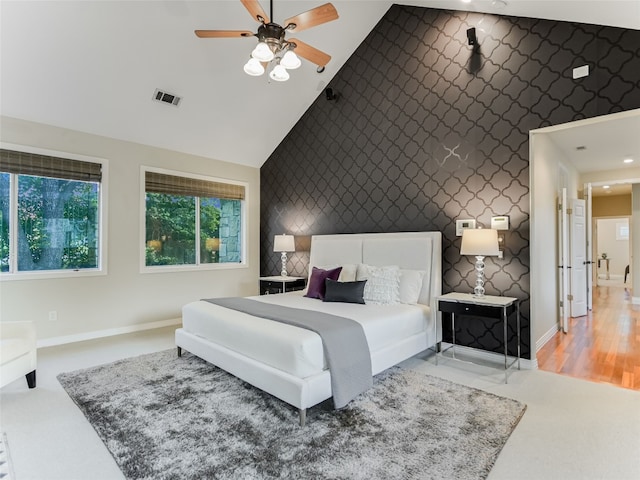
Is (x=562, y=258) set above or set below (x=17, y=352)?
above

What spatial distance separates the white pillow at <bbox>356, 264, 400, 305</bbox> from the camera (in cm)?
389

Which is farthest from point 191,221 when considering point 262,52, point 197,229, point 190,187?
point 262,52

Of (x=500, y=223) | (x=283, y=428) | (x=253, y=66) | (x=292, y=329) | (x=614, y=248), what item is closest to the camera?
(x=283, y=428)

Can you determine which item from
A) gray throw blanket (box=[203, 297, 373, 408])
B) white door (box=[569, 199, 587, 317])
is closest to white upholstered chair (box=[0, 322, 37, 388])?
gray throw blanket (box=[203, 297, 373, 408])

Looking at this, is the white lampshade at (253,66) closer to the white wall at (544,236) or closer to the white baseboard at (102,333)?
the white wall at (544,236)

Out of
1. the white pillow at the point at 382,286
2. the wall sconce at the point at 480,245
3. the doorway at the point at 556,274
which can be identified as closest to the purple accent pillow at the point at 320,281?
the white pillow at the point at 382,286

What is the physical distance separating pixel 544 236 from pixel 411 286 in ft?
6.12

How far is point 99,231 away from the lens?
15.6ft

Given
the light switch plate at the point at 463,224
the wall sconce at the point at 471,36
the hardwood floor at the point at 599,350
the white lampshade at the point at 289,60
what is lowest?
the hardwood floor at the point at 599,350

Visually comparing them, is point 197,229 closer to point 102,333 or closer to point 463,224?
point 102,333

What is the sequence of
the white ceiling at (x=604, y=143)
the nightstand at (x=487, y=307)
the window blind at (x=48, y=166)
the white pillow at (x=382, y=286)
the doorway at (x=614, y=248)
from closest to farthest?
the nightstand at (x=487, y=307)
the white ceiling at (x=604, y=143)
the white pillow at (x=382, y=286)
the window blind at (x=48, y=166)
the doorway at (x=614, y=248)

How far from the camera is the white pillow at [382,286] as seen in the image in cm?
389

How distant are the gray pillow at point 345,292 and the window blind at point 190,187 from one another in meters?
3.14

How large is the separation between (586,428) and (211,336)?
3.13m
